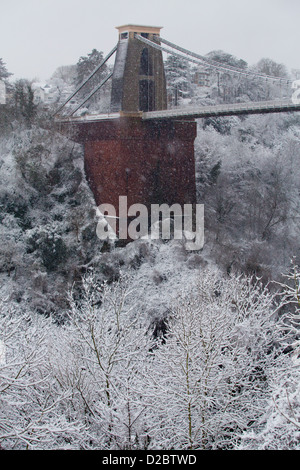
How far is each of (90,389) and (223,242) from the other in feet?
32.5

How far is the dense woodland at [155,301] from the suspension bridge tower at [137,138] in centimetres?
96

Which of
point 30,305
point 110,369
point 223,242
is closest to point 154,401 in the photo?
point 110,369

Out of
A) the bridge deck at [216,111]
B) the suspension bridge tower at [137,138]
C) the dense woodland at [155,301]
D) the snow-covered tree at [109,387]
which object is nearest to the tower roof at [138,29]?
the suspension bridge tower at [137,138]

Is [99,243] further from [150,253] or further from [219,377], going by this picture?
[219,377]

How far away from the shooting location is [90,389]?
23.1 ft

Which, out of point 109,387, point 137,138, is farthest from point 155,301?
point 109,387

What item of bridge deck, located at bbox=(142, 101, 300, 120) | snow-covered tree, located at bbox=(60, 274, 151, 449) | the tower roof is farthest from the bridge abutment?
snow-covered tree, located at bbox=(60, 274, 151, 449)

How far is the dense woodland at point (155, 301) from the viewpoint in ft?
20.2

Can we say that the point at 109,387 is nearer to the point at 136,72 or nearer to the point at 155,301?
the point at 155,301

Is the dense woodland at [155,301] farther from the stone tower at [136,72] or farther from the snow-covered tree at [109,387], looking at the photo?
the stone tower at [136,72]

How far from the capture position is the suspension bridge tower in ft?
50.5

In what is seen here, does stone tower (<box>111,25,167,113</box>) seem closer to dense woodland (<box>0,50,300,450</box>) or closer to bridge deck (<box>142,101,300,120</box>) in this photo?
bridge deck (<box>142,101,300,120</box>)

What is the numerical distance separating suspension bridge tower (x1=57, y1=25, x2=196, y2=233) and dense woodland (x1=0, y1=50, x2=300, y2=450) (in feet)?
3.16

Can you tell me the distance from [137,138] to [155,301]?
5.20m
